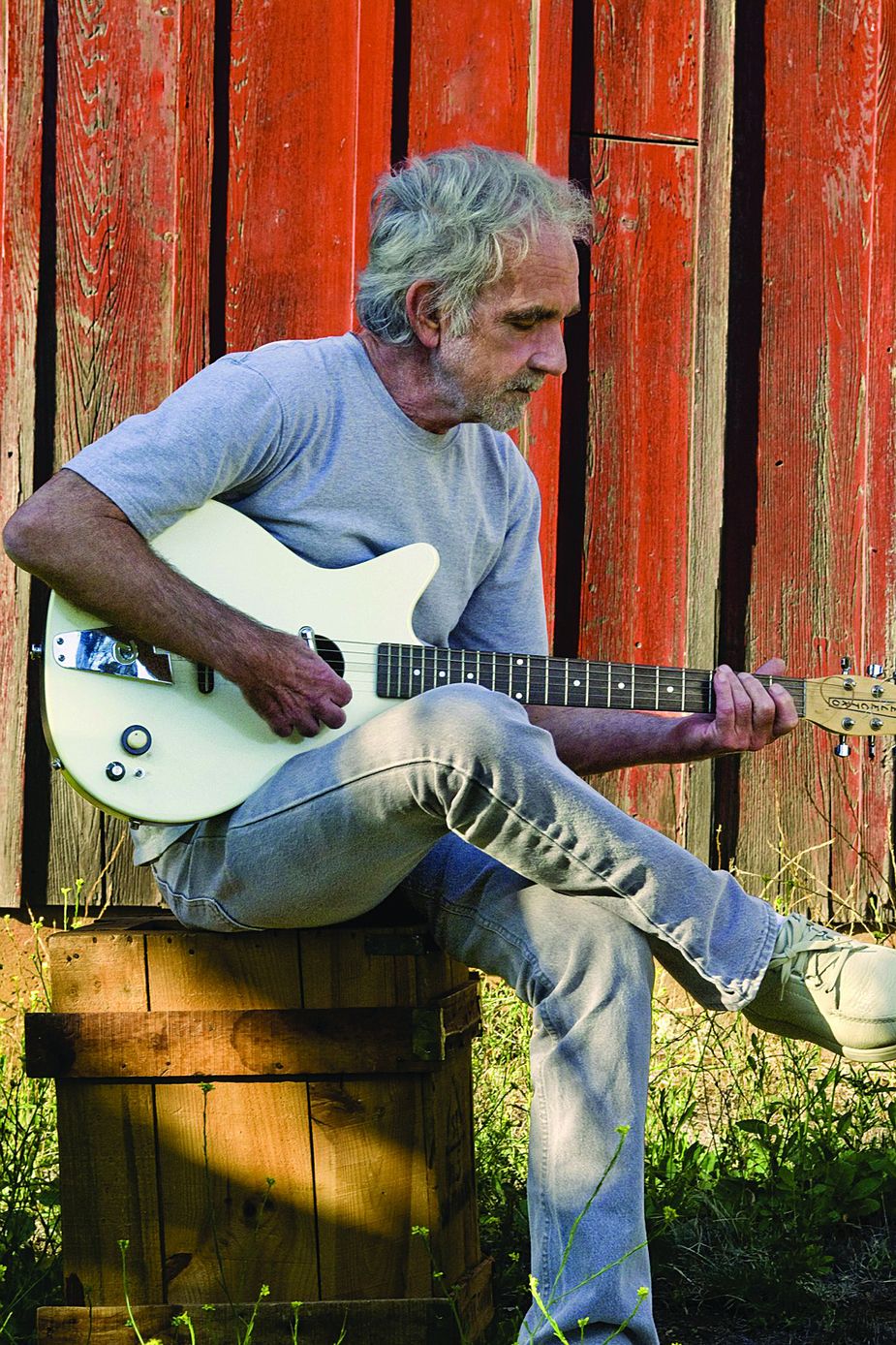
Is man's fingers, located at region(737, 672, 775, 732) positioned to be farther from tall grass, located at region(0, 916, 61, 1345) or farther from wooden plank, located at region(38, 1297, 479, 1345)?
tall grass, located at region(0, 916, 61, 1345)

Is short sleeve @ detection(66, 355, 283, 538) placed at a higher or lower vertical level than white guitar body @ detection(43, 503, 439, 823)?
higher

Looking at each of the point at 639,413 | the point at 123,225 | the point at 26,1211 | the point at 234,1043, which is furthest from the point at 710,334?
the point at 26,1211

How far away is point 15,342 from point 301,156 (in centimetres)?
84

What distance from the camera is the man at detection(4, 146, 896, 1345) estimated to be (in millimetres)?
2023

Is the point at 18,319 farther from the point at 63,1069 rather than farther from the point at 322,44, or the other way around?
the point at 63,1069

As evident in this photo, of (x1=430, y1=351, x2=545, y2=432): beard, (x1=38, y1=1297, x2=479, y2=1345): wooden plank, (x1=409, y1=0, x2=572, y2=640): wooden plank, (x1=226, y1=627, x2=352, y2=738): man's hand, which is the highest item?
(x1=409, y1=0, x2=572, y2=640): wooden plank

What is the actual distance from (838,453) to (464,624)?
1.46 meters

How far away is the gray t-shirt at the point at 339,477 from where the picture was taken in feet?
7.82

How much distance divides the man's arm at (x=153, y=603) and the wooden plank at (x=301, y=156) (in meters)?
1.33

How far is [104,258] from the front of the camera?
138 inches

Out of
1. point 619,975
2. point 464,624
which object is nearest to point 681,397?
point 464,624

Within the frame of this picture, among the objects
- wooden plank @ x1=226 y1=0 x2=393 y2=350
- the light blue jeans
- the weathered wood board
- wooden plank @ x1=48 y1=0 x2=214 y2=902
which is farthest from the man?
wooden plank @ x1=48 y1=0 x2=214 y2=902

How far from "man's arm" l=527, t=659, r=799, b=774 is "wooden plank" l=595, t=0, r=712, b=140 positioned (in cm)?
168

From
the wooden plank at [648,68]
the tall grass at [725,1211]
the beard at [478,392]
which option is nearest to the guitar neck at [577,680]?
the beard at [478,392]
